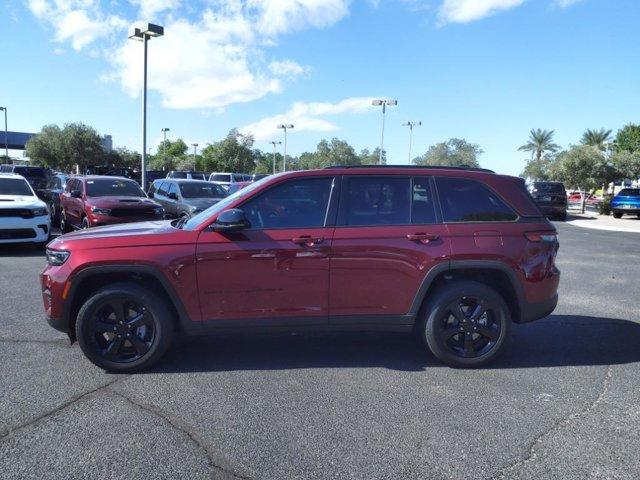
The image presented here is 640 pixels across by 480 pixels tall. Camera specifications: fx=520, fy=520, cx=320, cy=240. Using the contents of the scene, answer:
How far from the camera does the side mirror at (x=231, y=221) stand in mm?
4223

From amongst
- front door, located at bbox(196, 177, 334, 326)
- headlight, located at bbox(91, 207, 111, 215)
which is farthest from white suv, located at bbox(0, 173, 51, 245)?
front door, located at bbox(196, 177, 334, 326)

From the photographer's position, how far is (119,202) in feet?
39.9

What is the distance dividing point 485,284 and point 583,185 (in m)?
31.4

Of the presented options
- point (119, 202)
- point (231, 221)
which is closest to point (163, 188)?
point (119, 202)

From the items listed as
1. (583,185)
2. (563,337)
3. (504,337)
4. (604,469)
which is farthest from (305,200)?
(583,185)

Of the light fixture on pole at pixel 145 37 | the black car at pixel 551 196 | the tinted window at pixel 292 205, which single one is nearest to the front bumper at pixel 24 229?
the tinted window at pixel 292 205

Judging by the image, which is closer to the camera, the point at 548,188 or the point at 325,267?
the point at 325,267

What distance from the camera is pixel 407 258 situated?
14.7 feet

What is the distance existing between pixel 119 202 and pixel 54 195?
5.31 meters

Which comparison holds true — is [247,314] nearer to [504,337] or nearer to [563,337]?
[504,337]

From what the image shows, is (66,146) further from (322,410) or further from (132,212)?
(322,410)

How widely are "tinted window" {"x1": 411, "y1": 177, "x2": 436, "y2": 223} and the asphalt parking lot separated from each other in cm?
134

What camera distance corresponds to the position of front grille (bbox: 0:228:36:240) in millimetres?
10352

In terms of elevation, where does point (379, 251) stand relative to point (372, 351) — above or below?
above
